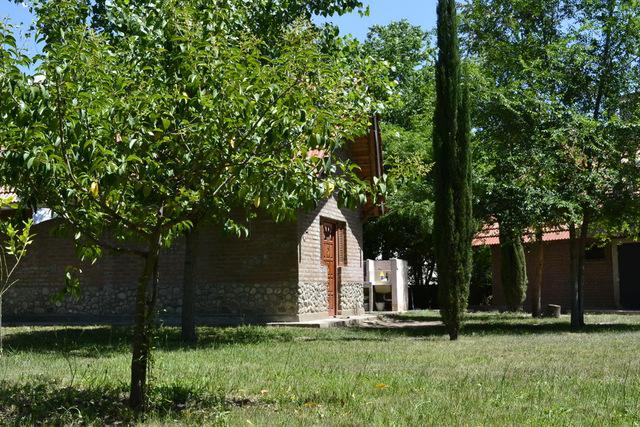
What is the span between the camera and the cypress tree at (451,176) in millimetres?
14516

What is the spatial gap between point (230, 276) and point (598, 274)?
1766cm

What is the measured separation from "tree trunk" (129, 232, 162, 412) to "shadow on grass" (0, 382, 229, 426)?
0.15 meters

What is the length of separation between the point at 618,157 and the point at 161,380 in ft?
44.4

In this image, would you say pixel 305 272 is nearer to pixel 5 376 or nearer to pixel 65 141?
pixel 5 376

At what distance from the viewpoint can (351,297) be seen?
68.9 ft

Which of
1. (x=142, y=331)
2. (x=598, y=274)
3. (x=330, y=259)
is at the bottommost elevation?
(x=142, y=331)

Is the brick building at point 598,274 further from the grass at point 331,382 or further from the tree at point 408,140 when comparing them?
the grass at point 331,382

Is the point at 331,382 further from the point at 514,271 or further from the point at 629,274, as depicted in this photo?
the point at 629,274

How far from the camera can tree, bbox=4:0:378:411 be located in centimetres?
508

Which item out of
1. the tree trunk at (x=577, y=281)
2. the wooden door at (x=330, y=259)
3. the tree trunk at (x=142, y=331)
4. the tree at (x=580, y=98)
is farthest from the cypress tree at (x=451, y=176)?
the tree trunk at (x=142, y=331)

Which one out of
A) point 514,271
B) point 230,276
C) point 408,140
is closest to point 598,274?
point 514,271

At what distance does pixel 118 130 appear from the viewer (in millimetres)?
5355

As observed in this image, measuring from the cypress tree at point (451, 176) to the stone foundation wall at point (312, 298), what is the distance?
13.2 feet

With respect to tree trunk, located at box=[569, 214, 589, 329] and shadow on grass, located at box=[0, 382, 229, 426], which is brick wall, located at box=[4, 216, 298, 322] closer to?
tree trunk, located at box=[569, 214, 589, 329]
